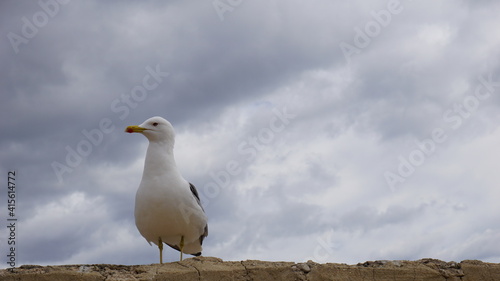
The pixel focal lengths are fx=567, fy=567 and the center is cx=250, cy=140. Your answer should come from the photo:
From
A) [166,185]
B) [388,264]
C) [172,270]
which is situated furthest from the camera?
[166,185]

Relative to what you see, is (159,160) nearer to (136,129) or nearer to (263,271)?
(136,129)

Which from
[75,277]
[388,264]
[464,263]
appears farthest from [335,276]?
[75,277]

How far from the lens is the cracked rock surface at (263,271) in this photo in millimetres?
4898

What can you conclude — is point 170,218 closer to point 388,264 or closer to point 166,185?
point 166,185

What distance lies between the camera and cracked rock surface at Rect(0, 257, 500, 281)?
490 cm

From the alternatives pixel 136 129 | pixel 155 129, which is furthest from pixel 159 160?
pixel 136 129

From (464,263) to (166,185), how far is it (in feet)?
12.1

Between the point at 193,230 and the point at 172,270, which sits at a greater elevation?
the point at 193,230

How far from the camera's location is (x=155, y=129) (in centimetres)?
777

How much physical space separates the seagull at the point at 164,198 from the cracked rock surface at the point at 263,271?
1.89 meters

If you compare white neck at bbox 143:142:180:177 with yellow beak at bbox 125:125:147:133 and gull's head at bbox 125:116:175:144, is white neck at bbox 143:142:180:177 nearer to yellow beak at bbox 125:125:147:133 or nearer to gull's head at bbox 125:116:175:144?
gull's head at bbox 125:116:175:144

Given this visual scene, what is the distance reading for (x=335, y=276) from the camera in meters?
5.50

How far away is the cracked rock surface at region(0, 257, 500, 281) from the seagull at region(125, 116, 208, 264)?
189 centimetres

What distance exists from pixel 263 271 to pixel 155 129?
3.13m
